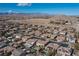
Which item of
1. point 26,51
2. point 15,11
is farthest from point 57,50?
point 15,11

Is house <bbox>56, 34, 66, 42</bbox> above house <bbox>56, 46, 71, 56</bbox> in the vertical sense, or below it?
above

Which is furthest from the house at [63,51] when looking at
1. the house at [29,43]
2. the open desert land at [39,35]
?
the house at [29,43]

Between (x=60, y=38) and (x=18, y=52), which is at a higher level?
(x=60, y=38)

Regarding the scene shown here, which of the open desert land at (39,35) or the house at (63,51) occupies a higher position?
the open desert land at (39,35)

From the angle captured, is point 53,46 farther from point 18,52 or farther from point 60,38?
point 18,52

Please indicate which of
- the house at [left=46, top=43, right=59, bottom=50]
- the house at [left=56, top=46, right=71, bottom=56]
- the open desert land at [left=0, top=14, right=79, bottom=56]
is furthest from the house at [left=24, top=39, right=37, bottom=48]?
the house at [left=56, top=46, right=71, bottom=56]

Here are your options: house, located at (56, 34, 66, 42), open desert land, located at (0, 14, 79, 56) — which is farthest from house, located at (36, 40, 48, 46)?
house, located at (56, 34, 66, 42)

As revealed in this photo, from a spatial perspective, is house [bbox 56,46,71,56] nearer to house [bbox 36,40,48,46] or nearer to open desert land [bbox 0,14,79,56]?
open desert land [bbox 0,14,79,56]

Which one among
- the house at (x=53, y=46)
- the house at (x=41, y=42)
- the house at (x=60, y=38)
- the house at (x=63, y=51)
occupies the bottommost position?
the house at (x=63, y=51)

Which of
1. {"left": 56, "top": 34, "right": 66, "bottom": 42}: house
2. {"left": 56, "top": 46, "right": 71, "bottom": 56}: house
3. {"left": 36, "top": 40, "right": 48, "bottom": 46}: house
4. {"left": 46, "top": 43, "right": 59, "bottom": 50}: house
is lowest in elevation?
{"left": 56, "top": 46, "right": 71, "bottom": 56}: house

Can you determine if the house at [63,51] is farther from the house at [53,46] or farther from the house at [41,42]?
the house at [41,42]

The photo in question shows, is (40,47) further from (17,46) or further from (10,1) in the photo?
(10,1)

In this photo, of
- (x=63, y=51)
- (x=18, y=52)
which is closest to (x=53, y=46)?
(x=63, y=51)
